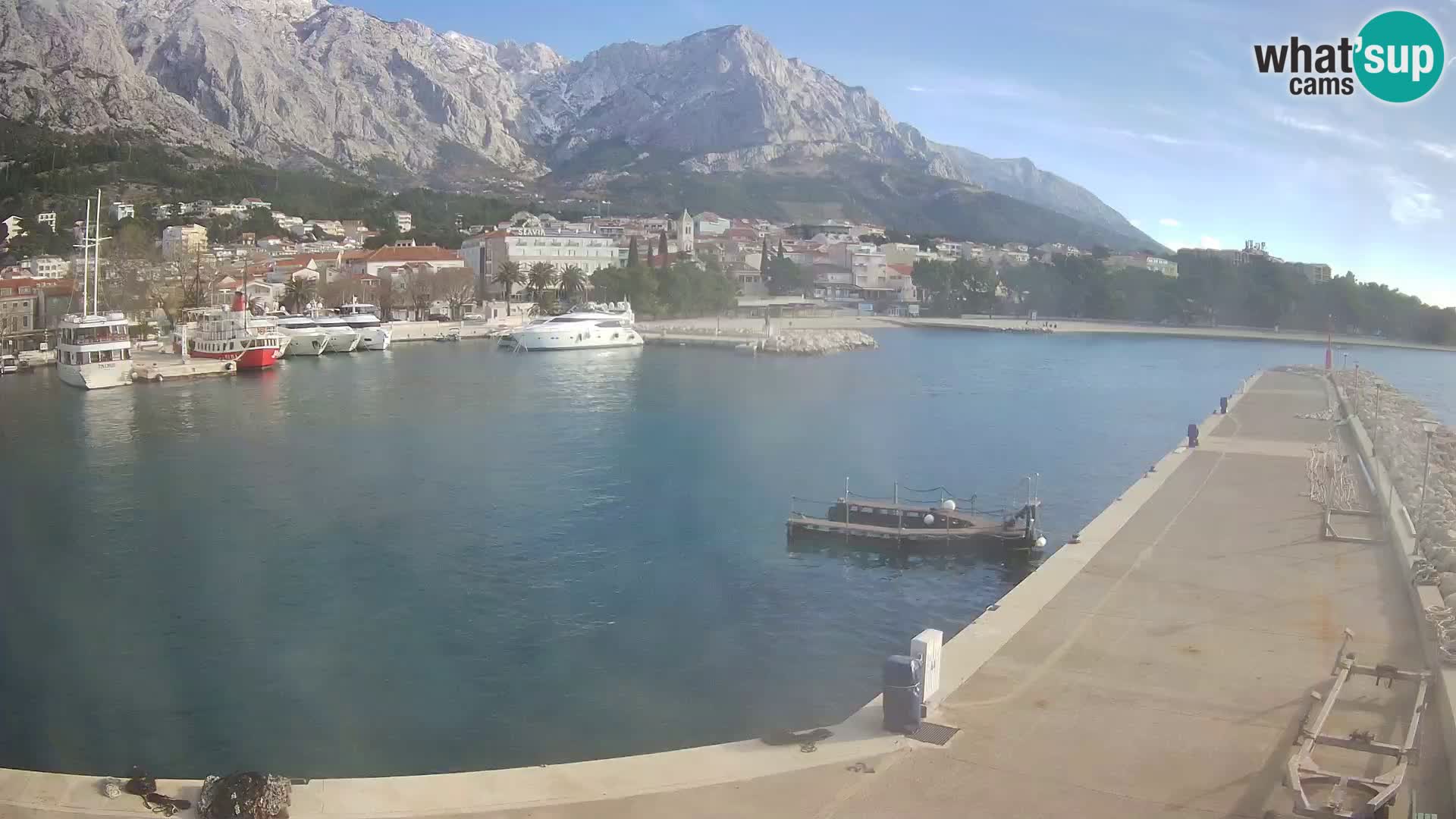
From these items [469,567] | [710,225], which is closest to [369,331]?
[469,567]

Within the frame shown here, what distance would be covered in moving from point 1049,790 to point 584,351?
29.8 m

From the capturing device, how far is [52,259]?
1542 inches

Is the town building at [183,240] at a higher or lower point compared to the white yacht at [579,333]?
higher

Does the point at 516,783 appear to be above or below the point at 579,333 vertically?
below

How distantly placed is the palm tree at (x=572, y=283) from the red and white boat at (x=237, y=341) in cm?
1729

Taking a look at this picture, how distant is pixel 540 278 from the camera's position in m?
43.1

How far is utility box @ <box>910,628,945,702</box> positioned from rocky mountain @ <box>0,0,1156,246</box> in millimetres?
48958

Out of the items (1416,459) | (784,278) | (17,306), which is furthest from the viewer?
(784,278)

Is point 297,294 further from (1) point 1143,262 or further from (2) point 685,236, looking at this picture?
(1) point 1143,262

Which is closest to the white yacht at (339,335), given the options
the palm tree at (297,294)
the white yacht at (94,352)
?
the palm tree at (297,294)

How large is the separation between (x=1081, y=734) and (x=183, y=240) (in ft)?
150

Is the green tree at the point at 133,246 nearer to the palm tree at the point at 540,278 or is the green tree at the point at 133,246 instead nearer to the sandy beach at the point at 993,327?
the palm tree at the point at 540,278

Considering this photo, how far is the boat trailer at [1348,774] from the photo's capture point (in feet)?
11.3

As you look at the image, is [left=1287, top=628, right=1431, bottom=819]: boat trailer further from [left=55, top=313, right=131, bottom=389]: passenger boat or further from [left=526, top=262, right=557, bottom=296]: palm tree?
[left=526, top=262, right=557, bottom=296]: palm tree
